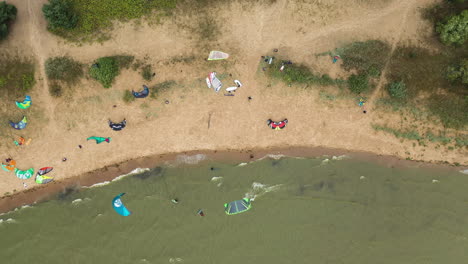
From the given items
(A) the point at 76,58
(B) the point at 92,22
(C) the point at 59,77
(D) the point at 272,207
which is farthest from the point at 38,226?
(D) the point at 272,207

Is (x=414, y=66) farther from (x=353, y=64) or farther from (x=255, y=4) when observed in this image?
(x=255, y=4)

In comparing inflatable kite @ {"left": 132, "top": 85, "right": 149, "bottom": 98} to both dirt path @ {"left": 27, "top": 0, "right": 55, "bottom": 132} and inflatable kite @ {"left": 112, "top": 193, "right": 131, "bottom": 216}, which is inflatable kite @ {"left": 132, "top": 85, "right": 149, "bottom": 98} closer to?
dirt path @ {"left": 27, "top": 0, "right": 55, "bottom": 132}

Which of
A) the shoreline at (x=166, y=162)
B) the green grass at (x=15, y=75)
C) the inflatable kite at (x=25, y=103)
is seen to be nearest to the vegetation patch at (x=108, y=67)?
the green grass at (x=15, y=75)

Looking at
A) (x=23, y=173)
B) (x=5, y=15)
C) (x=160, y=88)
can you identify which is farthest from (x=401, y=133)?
(x=5, y=15)

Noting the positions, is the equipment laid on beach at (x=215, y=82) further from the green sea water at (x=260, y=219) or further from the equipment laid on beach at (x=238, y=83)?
the green sea water at (x=260, y=219)

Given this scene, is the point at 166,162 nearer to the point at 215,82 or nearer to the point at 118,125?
the point at 118,125
